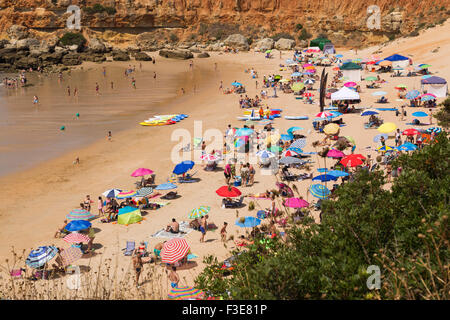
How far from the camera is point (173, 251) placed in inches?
445

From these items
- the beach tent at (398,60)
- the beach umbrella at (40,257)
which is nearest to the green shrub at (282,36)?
the beach tent at (398,60)

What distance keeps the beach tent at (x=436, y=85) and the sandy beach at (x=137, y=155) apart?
2477 mm

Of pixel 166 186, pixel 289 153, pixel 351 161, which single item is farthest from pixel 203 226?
pixel 289 153

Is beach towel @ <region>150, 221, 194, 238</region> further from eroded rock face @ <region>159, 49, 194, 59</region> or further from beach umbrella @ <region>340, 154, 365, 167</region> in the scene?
eroded rock face @ <region>159, 49, 194, 59</region>

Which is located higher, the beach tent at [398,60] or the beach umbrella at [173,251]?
the beach tent at [398,60]

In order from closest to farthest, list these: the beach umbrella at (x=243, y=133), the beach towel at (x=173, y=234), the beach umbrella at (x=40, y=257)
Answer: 1. the beach umbrella at (x=40, y=257)
2. the beach towel at (x=173, y=234)
3. the beach umbrella at (x=243, y=133)

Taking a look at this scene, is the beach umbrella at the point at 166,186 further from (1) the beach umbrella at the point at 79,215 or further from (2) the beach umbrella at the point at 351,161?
(2) the beach umbrella at the point at 351,161

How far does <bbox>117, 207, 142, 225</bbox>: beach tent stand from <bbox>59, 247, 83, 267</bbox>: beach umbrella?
8.86 feet

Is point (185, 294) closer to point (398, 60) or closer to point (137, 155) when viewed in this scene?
point (137, 155)

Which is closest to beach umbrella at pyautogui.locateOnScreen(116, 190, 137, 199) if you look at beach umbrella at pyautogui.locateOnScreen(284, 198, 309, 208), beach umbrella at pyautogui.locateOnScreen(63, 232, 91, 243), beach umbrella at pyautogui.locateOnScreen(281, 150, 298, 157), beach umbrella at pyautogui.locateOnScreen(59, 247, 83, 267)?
beach umbrella at pyautogui.locateOnScreen(63, 232, 91, 243)

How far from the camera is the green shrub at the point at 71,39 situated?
69.6 metres

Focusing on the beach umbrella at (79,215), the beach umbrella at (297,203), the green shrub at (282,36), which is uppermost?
the green shrub at (282,36)

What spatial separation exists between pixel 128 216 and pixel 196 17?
238 feet
